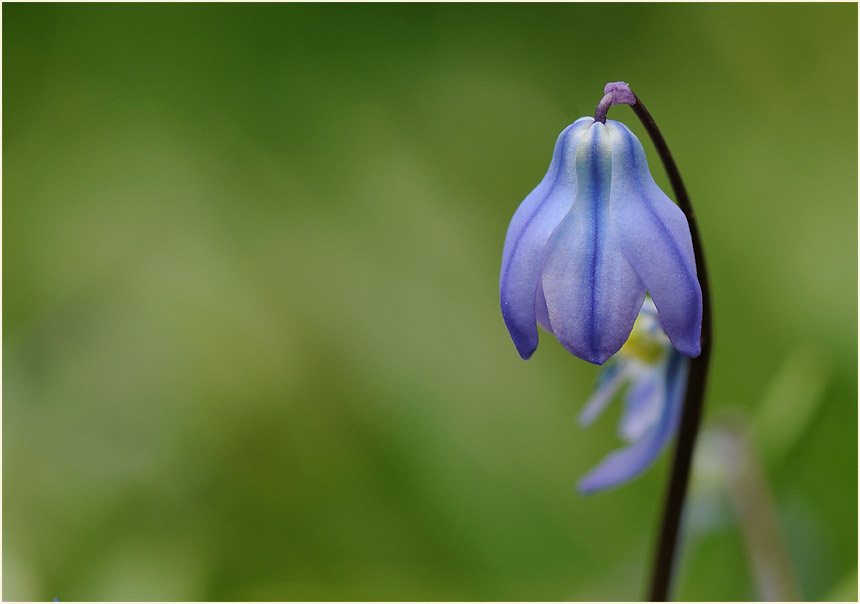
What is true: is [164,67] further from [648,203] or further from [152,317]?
[648,203]

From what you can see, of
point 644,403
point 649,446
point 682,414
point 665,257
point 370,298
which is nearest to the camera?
point 665,257

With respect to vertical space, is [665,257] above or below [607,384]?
above

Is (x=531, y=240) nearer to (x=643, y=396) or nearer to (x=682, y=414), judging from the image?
(x=682, y=414)

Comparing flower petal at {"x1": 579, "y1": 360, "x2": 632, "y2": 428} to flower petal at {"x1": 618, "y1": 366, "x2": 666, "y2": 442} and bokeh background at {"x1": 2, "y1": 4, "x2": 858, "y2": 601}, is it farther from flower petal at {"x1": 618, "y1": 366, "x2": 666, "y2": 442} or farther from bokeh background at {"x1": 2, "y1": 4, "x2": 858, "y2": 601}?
bokeh background at {"x1": 2, "y1": 4, "x2": 858, "y2": 601}

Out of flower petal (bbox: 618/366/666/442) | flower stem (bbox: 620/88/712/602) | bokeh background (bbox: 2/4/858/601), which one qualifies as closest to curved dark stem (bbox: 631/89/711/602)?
flower stem (bbox: 620/88/712/602)

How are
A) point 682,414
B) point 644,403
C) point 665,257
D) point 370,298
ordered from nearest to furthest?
point 665,257
point 682,414
point 644,403
point 370,298

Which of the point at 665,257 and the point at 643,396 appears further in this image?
the point at 643,396

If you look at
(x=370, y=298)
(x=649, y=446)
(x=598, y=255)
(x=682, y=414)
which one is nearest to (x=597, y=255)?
(x=598, y=255)

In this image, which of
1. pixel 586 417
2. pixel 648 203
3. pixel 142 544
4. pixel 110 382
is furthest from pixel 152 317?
pixel 648 203
